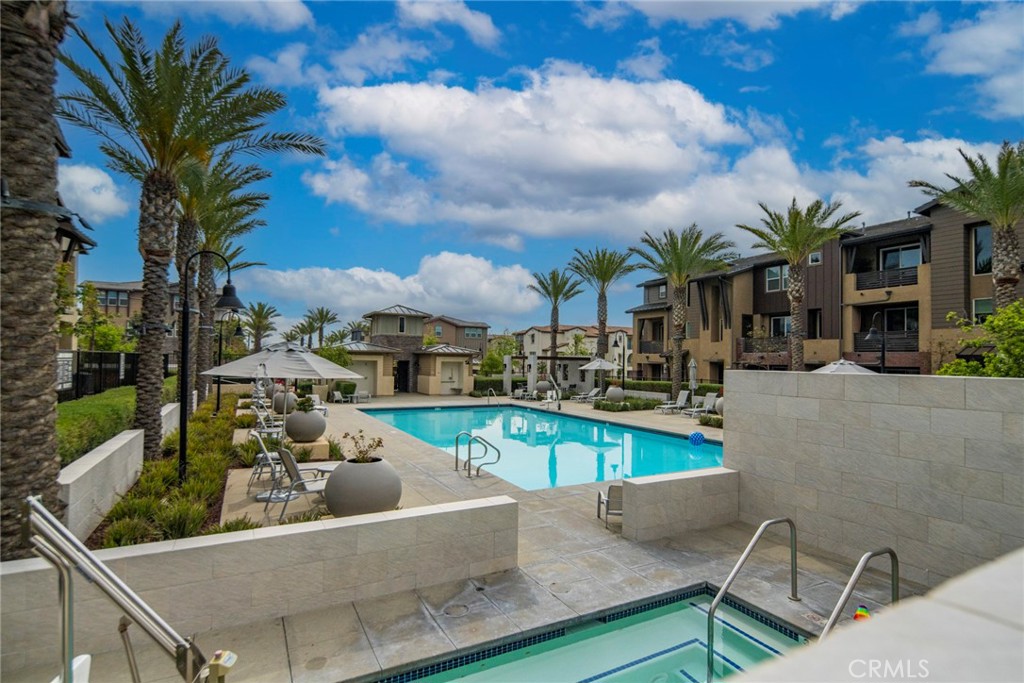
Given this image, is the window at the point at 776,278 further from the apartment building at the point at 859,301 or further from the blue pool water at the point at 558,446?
the blue pool water at the point at 558,446

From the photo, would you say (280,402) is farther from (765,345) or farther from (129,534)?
(765,345)

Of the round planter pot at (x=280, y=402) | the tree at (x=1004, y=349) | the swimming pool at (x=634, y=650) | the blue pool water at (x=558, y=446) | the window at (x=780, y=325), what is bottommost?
the blue pool water at (x=558, y=446)

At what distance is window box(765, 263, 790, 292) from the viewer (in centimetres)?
3294

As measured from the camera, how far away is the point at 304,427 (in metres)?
13.0

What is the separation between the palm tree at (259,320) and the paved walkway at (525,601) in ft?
161

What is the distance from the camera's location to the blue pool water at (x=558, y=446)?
14.3 m

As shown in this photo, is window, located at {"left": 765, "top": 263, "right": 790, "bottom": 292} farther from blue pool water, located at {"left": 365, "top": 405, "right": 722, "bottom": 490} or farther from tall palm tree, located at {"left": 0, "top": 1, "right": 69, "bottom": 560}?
tall palm tree, located at {"left": 0, "top": 1, "right": 69, "bottom": 560}

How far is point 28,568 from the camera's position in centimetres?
458

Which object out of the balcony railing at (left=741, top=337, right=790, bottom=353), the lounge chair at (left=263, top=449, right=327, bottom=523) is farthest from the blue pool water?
the balcony railing at (left=741, top=337, right=790, bottom=353)

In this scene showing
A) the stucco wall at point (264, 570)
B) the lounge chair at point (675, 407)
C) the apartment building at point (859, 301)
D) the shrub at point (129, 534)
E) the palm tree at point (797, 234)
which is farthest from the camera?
the lounge chair at point (675, 407)

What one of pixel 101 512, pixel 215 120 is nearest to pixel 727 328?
pixel 215 120

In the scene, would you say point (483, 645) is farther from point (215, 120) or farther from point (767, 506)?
point (215, 120)

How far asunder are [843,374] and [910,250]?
25.4 metres

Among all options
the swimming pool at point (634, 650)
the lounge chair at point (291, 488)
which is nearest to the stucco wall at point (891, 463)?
the swimming pool at point (634, 650)
